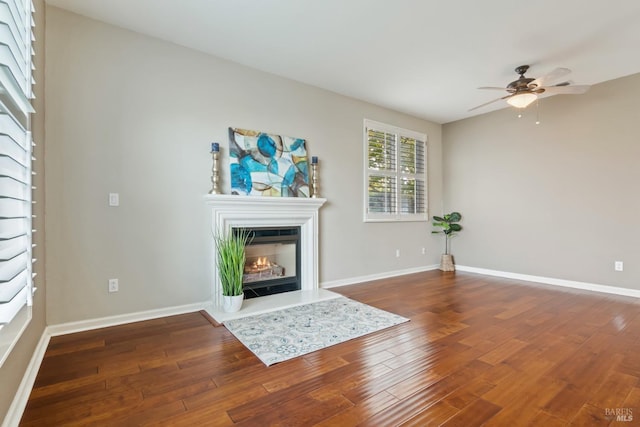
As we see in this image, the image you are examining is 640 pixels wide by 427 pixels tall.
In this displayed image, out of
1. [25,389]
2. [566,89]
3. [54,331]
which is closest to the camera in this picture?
[25,389]

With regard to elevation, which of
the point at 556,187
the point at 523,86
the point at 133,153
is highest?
the point at 523,86

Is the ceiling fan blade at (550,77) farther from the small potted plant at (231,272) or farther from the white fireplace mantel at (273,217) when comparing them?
the small potted plant at (231,272)

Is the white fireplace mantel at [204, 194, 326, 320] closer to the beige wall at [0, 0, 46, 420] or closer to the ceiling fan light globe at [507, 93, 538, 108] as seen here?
the beige wall at [0, 0, 46, 420]

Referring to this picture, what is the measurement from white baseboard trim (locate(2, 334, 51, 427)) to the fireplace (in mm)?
1793

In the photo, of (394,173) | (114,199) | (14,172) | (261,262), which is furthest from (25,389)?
(394,173)

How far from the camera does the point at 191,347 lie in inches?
90.4

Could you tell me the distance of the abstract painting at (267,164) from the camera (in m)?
3.40

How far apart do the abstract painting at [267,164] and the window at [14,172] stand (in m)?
1.87

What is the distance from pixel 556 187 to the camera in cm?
436

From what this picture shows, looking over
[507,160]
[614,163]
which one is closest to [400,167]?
[507,160]

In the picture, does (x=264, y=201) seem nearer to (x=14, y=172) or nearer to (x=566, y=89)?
(x=14, y=172)

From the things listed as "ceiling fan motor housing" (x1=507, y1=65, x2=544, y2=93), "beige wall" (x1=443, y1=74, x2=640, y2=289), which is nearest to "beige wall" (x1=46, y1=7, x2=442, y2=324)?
"ceiling fan motor housing" (x1=507, y1=65, x2=544, y2=93)

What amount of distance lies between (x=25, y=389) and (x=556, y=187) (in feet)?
19.4

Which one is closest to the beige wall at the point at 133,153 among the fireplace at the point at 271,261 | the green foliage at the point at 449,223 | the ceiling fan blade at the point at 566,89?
the fireplace at the point at 271,261
